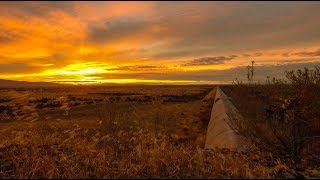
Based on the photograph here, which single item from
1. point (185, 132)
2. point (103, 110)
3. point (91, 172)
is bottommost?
point (185, 132)

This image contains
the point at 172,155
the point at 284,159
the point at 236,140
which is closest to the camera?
the point at 172,155

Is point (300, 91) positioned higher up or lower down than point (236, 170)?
higher up

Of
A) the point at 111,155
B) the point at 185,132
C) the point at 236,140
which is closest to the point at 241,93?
the point at 185,132

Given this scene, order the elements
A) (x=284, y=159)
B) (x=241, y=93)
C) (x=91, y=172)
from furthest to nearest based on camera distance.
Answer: (x=241, y=93)
(x=284, y=159)
(x=91, y=172)

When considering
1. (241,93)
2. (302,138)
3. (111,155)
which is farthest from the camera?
(241,93)

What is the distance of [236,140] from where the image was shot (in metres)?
11.1

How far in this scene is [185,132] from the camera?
67.4 feet

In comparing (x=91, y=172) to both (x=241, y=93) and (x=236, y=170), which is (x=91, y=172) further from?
(x=241, y=93)

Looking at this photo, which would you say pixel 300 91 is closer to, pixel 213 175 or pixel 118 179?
pixel 213 175

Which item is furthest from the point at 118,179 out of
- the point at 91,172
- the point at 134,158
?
the point at 134,158

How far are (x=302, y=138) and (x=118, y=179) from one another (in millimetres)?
5997

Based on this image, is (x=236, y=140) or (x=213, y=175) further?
(x=236, y=140)

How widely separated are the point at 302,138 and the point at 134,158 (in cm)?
506

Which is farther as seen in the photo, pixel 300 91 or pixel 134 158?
pixel 300 91
